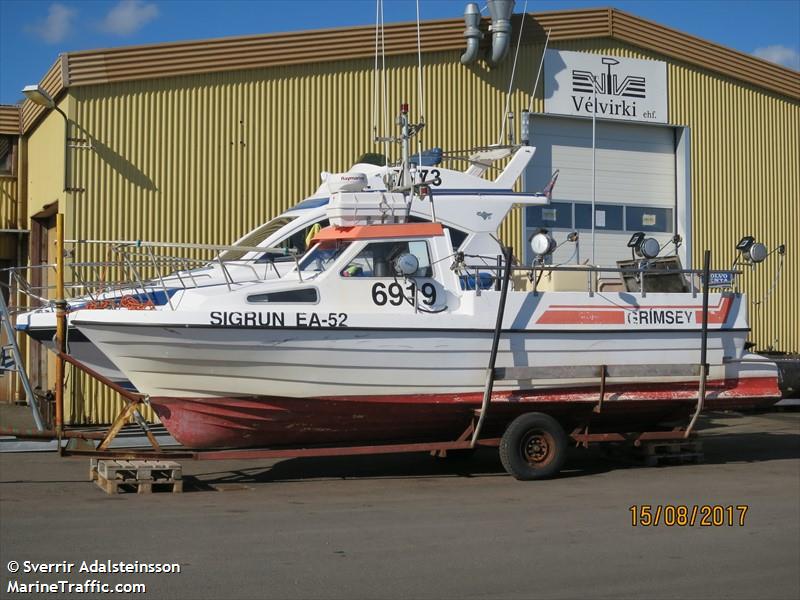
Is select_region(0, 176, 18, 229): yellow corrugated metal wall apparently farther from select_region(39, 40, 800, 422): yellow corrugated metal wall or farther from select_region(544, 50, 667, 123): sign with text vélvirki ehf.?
select_region(544, 50, 667, 123): sign with text vélvirki ehf.

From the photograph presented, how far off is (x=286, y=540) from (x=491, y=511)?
7.20 feet

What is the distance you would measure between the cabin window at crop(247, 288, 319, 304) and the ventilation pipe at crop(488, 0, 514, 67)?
9293mm

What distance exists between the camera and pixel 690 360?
11.6 metres

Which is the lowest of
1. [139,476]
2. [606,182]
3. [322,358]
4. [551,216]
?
[139,476]

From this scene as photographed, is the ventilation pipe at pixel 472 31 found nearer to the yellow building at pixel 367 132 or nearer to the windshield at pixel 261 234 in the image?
the yellow building at pixel 367 132

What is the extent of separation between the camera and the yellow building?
51.7 ft

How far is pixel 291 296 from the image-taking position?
10.1 metres

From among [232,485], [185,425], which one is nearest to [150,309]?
[185,425]

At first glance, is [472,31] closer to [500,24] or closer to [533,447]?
[500,24]

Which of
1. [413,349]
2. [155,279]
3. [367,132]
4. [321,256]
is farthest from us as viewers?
[367,132]

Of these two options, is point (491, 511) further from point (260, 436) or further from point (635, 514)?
point (260, 436)

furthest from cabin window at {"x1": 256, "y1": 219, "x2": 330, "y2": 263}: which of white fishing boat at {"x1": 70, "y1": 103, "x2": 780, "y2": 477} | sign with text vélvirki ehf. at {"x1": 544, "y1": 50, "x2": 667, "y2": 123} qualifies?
sign with text vélvirki ehf. at {"x1": 544, "y1": 50, "x2": 667, "y2": 123}

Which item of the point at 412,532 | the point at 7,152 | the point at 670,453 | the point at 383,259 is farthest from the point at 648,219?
the point at 412,532
